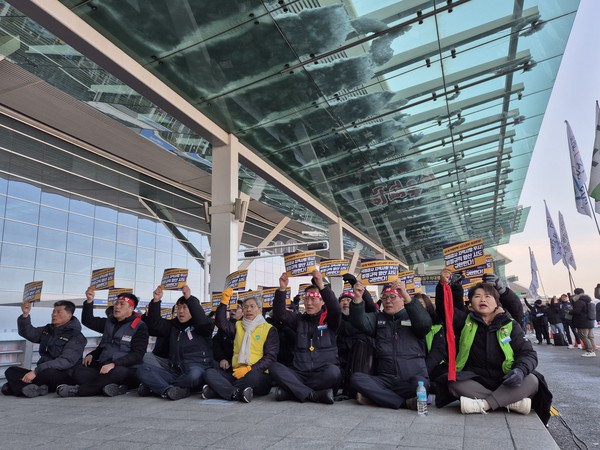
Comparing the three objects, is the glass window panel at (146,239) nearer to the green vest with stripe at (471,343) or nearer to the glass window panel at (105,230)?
the glass window panel at (105,230)

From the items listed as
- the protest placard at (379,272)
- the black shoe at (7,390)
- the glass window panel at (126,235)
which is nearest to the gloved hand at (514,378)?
the protest placard at (379,272)

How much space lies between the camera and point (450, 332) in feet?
15.2

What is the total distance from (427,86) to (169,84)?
17.6ft

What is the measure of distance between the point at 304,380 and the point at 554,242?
615 inches

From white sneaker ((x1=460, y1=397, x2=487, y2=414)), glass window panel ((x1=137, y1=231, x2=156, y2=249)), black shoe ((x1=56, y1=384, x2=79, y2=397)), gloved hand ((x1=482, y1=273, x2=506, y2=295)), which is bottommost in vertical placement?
white sneaker ((x1=460, y1=397, x2=487, y2=414))

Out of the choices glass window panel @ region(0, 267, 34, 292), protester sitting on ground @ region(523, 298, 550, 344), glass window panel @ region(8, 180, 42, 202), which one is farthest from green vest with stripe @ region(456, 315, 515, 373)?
glass window panel @ region(8, 180, 42, 202)

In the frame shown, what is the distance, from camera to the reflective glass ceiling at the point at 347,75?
7000 mm

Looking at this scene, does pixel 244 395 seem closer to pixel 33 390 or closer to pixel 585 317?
pixel 33 390

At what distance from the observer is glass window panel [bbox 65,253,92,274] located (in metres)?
20.8

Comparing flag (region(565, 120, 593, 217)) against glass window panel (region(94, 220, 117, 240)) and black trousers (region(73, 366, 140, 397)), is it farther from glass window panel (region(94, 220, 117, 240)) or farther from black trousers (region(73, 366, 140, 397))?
glass window panel (region(94, 220, 117, 240))

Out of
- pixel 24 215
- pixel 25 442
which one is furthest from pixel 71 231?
pixel 25 442

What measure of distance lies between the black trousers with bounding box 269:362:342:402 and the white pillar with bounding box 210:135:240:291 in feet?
15.4

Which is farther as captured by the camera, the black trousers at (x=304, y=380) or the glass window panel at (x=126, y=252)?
the glass window panel at (x=126, y=252)

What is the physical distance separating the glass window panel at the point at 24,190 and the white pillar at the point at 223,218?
1228cm
